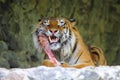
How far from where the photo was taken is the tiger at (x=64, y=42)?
13.5 ft

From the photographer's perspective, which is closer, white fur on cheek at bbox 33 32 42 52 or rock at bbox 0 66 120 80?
rock at bbox 0 66 120 80

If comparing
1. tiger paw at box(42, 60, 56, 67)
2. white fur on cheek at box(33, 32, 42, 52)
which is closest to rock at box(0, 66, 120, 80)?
tiger paw at box(42, 60, 56, 67)

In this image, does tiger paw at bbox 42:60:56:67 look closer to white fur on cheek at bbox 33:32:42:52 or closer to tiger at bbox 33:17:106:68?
tiger at bbox 33:17:106:68

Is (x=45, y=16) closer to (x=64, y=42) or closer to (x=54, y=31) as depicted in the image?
(x=54, y=31)

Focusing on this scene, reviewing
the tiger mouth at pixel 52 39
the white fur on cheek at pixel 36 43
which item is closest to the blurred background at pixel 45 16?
the white fur on cheek at pixel 36 43

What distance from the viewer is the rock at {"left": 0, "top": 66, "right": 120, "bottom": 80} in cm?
400

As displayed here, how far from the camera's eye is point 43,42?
4141mm

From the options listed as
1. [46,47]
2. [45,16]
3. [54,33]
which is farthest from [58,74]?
[45,16]

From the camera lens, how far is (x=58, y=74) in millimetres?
4031

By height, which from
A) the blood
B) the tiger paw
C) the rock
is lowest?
the rock

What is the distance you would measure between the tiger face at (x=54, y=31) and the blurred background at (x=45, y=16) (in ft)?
0.18

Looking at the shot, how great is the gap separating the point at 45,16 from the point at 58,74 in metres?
0.56

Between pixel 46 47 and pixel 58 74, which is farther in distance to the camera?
pixel 46 47

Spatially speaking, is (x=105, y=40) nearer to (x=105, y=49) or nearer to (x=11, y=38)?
(x=105, y=49)
